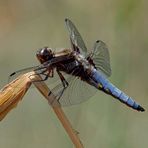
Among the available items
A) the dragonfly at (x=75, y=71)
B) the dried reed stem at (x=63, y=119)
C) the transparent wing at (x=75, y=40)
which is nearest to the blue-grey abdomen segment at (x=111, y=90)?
the dragonfly at (x=75, y=71)

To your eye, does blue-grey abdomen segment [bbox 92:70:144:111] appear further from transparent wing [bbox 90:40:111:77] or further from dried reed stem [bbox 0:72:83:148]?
dried reed stem [bbox 0:72:83:148]

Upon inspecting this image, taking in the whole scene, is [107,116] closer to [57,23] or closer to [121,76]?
[121,76]

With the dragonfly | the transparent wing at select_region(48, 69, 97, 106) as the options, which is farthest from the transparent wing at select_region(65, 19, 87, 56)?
the transparent wing at select_region(48, 69, 97, 106)

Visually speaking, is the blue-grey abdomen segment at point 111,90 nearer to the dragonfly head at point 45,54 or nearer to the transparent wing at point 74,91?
the transparent wing at point 74,91

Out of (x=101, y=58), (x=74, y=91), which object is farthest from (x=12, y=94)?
(x=101, y=58)

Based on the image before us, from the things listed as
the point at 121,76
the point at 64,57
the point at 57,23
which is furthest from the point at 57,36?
the point at 64,57

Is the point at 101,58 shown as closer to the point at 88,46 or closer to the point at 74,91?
the point at 74,91
